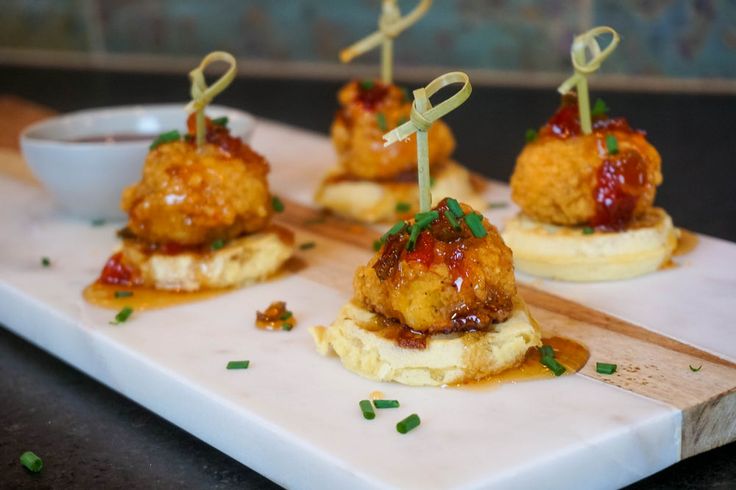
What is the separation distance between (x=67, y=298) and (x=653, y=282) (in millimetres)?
2163

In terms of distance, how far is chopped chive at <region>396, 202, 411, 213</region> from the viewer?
5121 millimetres

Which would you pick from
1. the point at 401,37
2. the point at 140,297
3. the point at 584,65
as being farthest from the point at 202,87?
the point at 401,37

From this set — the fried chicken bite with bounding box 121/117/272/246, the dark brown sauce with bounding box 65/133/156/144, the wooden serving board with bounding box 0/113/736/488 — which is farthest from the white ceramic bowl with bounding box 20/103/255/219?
the fried chicken bite with bounding box 121/117/272/246

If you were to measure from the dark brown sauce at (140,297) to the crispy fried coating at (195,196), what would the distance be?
211 mm

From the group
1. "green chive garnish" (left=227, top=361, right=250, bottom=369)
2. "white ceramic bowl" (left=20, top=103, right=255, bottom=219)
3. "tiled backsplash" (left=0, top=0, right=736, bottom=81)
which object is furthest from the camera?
"tiled backsplash" (left=0, top=0, right=736, bottom=81)

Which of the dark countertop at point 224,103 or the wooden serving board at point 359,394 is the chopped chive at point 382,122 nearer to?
the wooden serving board at point 359,394

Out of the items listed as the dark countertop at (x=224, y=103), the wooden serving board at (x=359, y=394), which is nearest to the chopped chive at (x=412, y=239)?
the wooden serving board at (x=359, y=394)

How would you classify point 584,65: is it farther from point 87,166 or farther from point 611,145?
point 87,166

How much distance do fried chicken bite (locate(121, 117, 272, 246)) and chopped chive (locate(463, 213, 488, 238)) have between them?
116 cm

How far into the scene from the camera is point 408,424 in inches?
121

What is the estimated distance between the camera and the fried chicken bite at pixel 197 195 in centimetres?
427

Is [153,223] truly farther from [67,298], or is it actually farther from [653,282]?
[653,282]

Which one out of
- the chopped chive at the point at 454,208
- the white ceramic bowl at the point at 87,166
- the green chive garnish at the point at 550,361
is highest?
the chopped chive at the point at 454,208

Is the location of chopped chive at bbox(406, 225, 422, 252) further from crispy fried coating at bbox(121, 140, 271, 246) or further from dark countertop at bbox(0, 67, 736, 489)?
crispy fried coating at bbox(121, 140, 271, 246)
